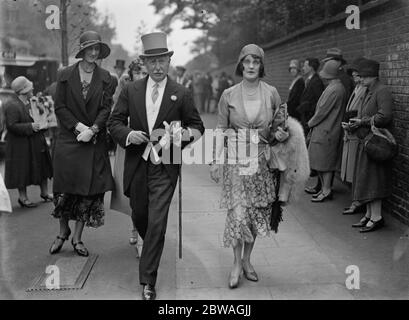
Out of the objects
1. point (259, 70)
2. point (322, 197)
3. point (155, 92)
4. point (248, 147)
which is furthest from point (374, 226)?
point (155, 92)

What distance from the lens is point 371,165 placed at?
19.8 feet

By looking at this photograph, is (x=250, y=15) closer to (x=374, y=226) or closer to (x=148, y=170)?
(x=374, y=226)

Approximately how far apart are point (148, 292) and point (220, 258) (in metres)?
1.15

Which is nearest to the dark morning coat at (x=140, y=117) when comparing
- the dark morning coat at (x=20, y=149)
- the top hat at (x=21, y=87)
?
the dark morning coat at (x=20, y=149)

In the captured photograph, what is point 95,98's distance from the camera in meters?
5.23

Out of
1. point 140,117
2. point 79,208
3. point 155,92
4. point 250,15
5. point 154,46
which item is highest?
point 250,15

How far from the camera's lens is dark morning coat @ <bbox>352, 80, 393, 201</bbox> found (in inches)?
233

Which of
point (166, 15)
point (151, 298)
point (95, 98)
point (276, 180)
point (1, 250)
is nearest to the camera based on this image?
point (151, 298)

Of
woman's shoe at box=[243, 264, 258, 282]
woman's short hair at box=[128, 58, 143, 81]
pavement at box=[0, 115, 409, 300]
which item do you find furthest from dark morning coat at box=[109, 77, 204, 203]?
woman's short hair at box=[128, 58, 143, 81]

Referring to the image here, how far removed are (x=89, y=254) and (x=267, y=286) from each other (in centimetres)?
196

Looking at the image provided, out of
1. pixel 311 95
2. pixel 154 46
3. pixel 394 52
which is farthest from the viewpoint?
pixel 311 95
